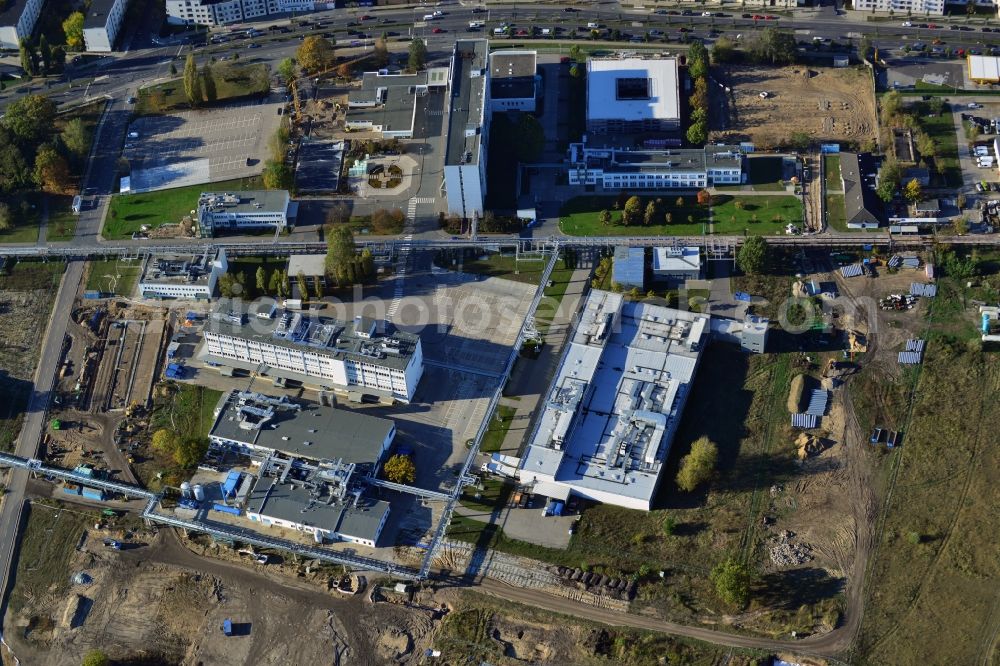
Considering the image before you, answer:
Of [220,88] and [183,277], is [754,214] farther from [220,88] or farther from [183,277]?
[220,88]

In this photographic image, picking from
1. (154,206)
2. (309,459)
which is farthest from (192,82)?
(309,459)

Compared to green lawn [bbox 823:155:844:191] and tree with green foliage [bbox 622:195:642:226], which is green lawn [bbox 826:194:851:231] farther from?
tree with green foliage [bbox 622:195:642:226]

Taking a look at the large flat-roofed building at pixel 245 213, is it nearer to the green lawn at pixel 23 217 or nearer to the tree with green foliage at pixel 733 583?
the green lawn at pixel 23 217

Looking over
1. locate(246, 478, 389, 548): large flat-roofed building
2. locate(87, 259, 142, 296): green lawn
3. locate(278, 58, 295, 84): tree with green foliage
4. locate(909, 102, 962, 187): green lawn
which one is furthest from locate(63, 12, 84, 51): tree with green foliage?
locate(909, 102, 962, 187): green lawn

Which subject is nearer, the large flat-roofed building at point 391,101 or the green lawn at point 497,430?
the green lawn at point 497,430

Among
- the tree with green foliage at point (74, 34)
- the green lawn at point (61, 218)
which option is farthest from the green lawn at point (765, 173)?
the tree with green foliage at point (74, 34)

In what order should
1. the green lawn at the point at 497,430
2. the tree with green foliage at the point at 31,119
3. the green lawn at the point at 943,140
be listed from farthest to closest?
the tree with green foliage at the point at 31,119
the green lawn at the point at 943,140
the green lawn at the point at 497,430
